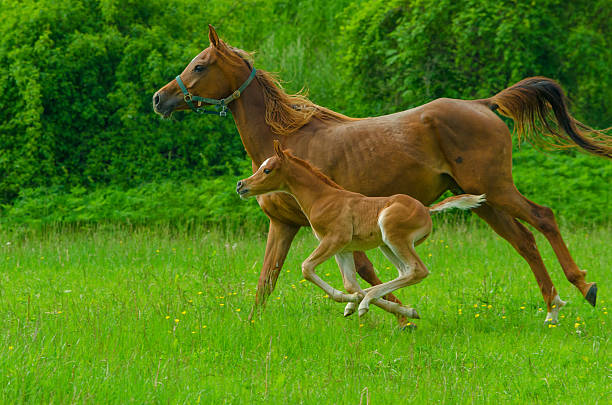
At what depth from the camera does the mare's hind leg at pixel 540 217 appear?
6309 mm

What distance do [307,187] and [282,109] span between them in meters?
1.22

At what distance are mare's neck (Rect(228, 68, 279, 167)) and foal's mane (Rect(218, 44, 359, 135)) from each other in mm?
53

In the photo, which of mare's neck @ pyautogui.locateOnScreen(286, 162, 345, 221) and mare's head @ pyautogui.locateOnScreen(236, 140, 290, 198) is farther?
mare's neck @ pyautogui.locateOnScreen(286, 162, 345, 221)

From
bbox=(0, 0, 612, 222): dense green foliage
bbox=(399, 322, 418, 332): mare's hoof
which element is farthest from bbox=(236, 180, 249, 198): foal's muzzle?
bbox=(0, 0, 612, 222): dense green foliage

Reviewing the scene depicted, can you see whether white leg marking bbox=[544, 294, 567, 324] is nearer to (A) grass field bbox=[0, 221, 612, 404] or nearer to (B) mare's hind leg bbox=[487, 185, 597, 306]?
(A) grass field bbox=[0, 221, 612, 404]

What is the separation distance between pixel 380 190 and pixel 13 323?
3.23 meters

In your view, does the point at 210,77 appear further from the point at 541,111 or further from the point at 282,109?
the point at 541,111

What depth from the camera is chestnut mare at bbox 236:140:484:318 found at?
17.4ft

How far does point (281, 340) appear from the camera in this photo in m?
5.57

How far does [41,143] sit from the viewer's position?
12469 mm

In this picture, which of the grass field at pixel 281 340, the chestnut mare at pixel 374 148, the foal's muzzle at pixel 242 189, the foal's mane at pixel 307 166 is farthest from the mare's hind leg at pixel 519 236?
the foal's muzzle at pixel 242 189

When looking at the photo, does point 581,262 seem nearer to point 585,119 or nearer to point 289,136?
point 289,136

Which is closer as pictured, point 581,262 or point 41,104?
point 581,262

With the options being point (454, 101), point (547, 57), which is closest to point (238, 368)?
point (454, 101)
